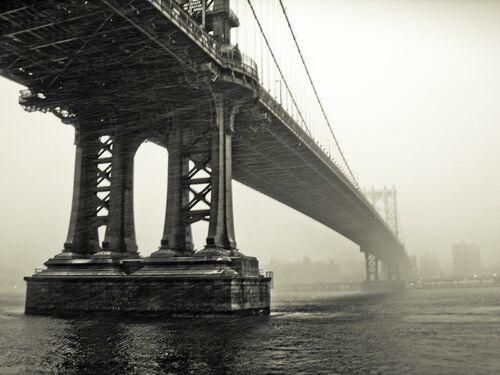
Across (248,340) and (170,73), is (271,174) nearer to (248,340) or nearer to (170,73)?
(170,73)

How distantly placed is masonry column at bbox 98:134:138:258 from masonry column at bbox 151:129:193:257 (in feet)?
14.5

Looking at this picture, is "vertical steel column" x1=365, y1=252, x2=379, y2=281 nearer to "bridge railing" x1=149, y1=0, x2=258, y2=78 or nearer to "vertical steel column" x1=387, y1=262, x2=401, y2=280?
"vertical steel column" x1=387, y1=262, x2=401, y2=280

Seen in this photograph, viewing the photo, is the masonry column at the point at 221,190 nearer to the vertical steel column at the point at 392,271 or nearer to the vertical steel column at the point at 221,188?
the vertical steel column at the point at 221,188

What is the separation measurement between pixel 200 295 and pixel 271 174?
33.2m

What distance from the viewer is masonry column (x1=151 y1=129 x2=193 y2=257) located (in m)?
31.9

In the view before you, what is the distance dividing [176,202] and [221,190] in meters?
3.01

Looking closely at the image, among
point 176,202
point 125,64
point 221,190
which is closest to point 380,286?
point 176,202

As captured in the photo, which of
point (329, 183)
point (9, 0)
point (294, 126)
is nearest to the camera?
point (9, 0)

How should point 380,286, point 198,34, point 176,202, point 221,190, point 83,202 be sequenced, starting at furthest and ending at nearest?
point 380,286
point 83,202
point 176,202
point 221,190
point 198,34

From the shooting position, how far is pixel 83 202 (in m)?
36.8

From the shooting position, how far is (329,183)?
65.0 metres

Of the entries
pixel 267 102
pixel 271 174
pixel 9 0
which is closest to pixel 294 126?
pixel 267 102

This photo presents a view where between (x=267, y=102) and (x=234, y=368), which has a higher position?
(x=267, y=102)

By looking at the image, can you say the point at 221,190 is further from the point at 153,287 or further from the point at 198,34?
the point at 198,34
